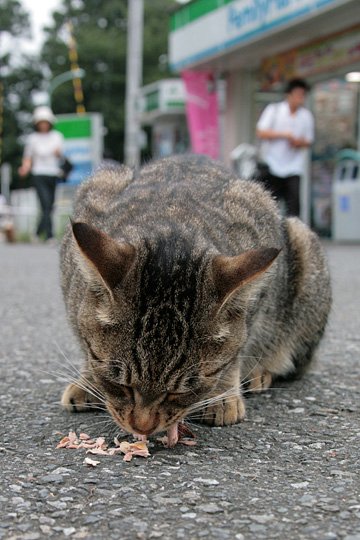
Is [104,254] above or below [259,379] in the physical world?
above

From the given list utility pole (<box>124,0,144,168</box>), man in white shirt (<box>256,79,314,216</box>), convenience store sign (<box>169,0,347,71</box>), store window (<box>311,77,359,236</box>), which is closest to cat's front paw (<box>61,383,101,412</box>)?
man in white shirt (<box>256,79,314,216</box>)

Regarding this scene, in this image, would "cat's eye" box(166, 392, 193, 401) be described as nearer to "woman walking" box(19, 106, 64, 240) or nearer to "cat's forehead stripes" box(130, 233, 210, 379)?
"cat's forehead stripes" box(130, 233, 210, 379)

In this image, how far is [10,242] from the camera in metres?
15.9

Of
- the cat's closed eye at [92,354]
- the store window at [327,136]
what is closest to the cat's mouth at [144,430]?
the cat's closed eye at [92,354]

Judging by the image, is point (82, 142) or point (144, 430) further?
point (82, 142)

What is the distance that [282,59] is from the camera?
45.4 feet

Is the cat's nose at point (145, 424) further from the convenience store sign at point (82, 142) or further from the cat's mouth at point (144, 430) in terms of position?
the convenience store sign at point (82, 142)

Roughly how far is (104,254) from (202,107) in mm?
14035

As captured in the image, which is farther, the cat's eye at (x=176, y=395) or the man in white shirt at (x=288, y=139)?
the man in white shirt at (x=288, y=139)

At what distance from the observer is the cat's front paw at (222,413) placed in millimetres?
2678

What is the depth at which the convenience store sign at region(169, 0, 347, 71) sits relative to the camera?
11.4 metres

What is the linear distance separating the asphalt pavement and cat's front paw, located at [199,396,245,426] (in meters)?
0.04

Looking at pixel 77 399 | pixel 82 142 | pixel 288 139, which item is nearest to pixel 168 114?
pixel 82 142

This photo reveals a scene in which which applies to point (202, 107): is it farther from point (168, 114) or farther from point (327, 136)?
point (168, 114)
